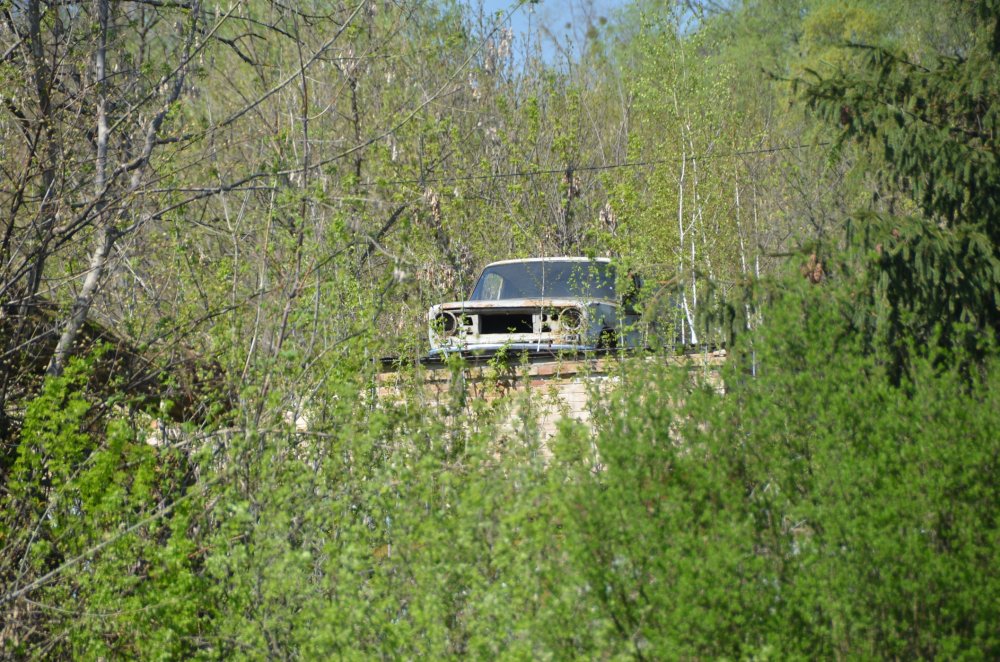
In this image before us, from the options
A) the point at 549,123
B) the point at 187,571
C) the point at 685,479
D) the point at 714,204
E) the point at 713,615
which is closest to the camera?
the point at 713,615

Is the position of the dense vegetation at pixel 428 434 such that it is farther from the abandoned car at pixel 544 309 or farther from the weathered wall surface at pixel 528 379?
the abandoned car at pixel 544 309

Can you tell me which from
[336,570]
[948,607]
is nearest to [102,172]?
[336,570]

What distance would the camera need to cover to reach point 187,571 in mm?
5828

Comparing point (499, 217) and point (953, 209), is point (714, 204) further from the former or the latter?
point (953, 209)

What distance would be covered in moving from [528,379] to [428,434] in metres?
0.79

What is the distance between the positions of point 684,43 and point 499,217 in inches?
170

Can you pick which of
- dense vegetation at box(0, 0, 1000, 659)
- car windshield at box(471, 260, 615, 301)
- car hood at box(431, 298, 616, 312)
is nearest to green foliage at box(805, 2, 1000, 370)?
dense vegetation at box(0, 0, 1000, 659)

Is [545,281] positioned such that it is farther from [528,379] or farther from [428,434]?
[428,434]

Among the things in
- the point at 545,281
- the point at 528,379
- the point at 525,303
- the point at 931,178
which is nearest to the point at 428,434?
the point at 528,379

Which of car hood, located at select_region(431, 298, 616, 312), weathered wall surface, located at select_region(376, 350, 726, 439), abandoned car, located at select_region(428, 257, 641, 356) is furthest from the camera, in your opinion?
car hood, located at select_region(431, 298, 616, 312)

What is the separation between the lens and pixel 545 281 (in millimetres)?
13227

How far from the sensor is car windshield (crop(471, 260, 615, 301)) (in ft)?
41.6

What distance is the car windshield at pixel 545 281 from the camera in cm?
1269

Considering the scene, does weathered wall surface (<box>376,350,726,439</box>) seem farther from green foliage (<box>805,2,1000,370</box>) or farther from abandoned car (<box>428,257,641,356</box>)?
green foliage (<box>805,2,1000,370</box>)
